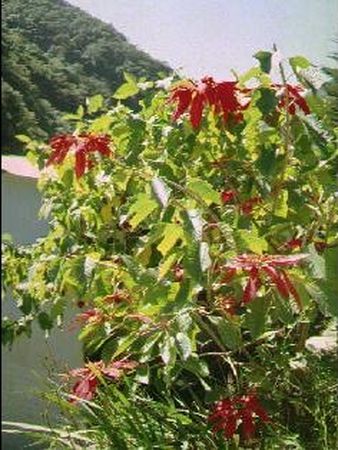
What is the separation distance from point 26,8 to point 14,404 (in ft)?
3.34

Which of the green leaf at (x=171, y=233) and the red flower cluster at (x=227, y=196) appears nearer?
the green leaf at (x=171, y=233)

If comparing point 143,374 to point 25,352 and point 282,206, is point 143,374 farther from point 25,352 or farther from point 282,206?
point 25,352

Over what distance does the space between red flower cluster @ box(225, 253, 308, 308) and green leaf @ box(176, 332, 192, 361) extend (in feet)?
0.52

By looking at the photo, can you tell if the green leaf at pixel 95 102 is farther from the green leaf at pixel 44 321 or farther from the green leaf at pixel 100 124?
the green leaf at pixel 44 321

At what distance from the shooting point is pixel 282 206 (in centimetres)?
159

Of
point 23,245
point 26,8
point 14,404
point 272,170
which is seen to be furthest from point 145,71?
point 14,404

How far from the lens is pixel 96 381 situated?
5.00 ft

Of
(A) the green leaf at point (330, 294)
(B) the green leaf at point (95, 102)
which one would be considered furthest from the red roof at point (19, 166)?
(A) the green leaf at point (330, 294)

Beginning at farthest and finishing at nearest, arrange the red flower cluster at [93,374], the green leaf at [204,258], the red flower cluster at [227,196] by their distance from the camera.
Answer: the red flower cluster at [227,196]
the red flower cluster at [93,374]
the green leaf at [204,258]

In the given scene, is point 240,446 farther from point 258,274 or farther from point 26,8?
point 26,8

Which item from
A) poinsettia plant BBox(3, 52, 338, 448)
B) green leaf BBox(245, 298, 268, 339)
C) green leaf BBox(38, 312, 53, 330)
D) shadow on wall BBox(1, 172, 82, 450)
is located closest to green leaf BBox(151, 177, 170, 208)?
poinsettia plant BBox(3, 52, 338, 448)

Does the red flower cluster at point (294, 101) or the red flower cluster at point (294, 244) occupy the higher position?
the red flower cluster at point (294, 101)

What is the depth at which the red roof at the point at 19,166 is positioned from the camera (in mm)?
1986

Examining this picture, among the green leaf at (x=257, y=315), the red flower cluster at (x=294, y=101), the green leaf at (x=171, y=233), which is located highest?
the red flower cluster at (x=294, y=101)
